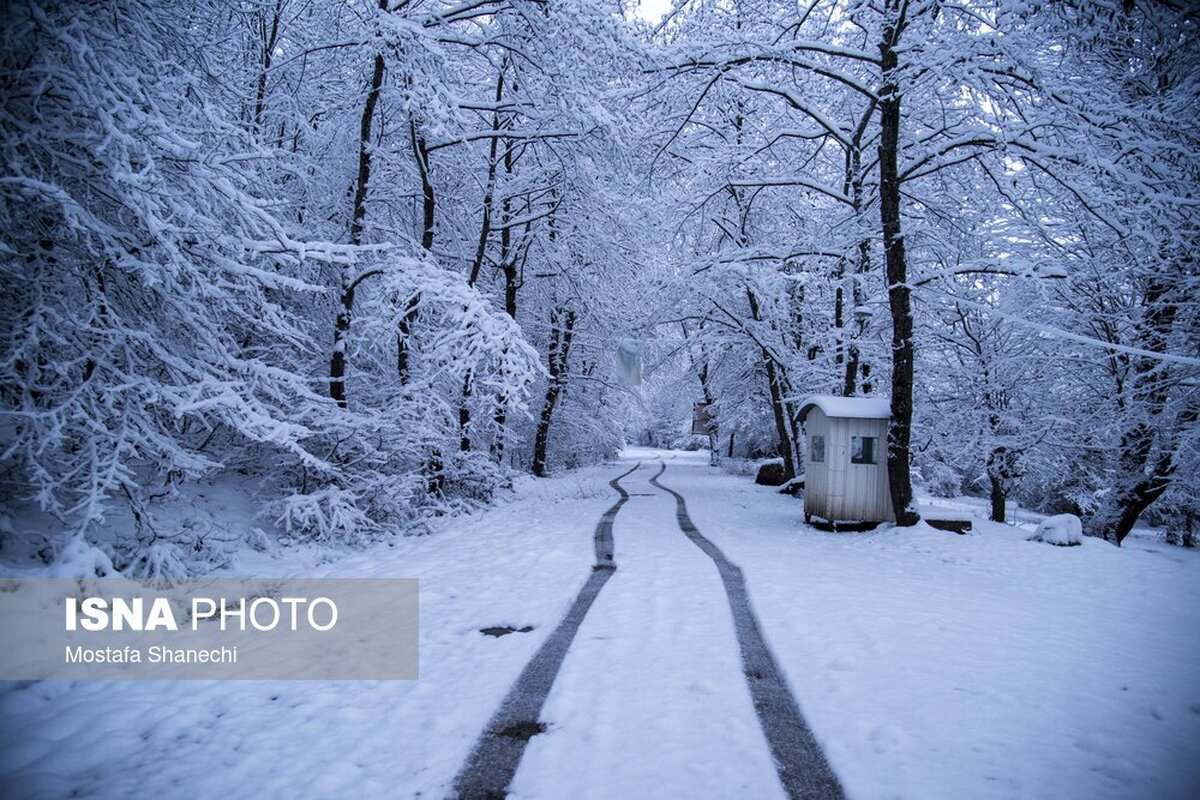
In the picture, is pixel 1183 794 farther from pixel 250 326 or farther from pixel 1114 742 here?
pixel 250 326

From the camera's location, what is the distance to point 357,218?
9.95m

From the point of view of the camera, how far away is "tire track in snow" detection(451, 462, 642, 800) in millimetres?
2809

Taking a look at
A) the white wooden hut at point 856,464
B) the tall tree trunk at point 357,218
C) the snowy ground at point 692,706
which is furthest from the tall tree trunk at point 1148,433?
the tall tree trunk at point 357,218

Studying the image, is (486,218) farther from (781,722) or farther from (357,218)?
(781,722)

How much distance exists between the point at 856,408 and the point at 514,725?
9.80 m

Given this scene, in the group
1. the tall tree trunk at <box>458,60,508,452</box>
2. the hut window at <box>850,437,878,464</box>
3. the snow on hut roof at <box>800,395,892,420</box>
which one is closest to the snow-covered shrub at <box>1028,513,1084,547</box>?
the hut window at <box>850,437,878,464</box>

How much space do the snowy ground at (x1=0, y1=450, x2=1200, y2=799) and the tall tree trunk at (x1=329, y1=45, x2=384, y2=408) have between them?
391 centimetres

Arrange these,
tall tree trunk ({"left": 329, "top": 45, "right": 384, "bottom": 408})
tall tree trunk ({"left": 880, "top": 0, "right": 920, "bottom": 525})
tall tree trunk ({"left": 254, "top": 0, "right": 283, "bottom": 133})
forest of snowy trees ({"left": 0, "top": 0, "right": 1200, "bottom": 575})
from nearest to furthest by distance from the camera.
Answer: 1. forest of snowy trees ({"left": 0, "top": 0, "right": 1200, "bottom": 575})
2. tall tree trunk ({"left": 329, "top": 45, "right": 384, "bottom": 408})
3. tall tree trunk ({"left": 880, "top": 0, "right": 920, "bottom": 525})
4. tall tree trunk ({"left": 254, "top": 0, "right": 283, "bottom": 133})

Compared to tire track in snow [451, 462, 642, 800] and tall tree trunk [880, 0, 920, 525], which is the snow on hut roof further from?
tire track in snow [451, 462, 642, 800]

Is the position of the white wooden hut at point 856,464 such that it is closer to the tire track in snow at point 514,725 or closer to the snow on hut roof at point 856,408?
the snow on hut roof at point 856,408

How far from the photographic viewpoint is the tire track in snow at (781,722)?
2820mm

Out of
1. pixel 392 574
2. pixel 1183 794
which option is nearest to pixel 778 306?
pixel 392 574

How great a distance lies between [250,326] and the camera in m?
8.37

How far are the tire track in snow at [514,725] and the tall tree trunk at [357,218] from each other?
648 cm
